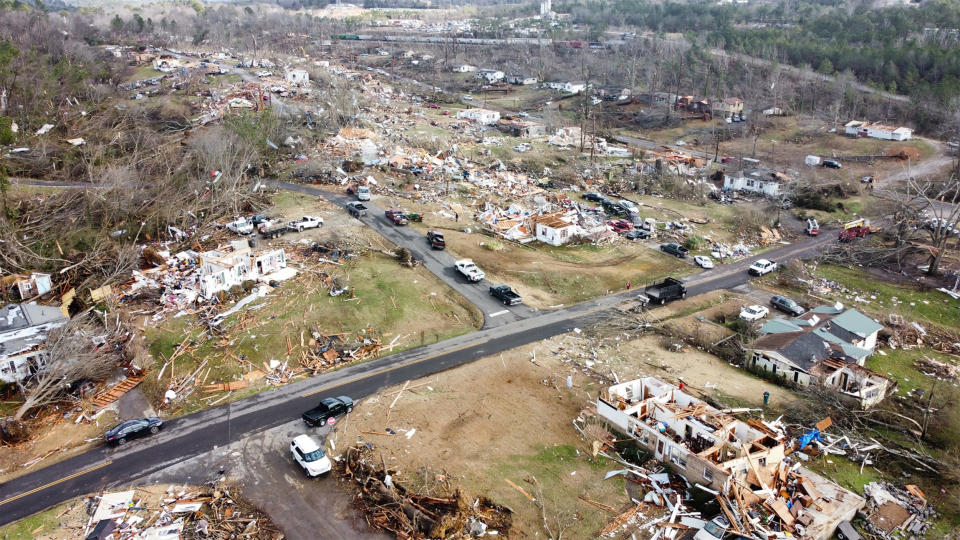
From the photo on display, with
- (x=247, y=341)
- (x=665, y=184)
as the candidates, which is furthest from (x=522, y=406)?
(x=665, y=184)

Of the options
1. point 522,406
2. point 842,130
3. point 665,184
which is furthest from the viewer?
point 842,130

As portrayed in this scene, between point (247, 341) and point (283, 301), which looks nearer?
point (247, 341)

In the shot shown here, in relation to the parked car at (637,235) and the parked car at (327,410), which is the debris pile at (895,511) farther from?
the parked car at (637,235)

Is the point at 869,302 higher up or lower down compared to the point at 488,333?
lower down

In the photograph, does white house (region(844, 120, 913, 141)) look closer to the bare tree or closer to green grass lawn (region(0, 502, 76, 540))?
the bare tree

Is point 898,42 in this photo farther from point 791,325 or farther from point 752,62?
point 791,325

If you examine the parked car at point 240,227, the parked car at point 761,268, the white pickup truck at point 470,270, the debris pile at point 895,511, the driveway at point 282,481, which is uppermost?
the parked car at point 240,227

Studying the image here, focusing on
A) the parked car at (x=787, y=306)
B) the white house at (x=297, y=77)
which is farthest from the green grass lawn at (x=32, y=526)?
the white house at (x=297, y=77)
